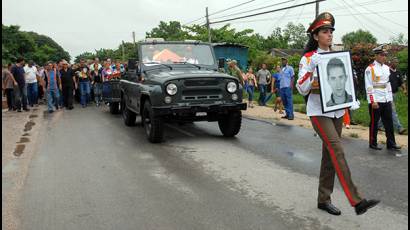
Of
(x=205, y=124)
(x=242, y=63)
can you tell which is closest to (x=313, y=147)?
(x=205, y=124)

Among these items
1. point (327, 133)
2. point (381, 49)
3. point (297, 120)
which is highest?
point (381, 49)

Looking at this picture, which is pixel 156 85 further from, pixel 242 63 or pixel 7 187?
pixel 242 63

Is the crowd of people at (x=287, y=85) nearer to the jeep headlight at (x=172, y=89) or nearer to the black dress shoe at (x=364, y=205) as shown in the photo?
the black dress shoe at (x=364, y=205)

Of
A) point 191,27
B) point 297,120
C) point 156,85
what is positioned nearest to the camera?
point 156,85

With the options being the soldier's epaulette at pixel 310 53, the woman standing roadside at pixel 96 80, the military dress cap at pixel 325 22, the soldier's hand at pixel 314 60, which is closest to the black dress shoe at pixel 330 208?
the soldier's hand at pixel 314 60

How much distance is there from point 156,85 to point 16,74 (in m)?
9.24

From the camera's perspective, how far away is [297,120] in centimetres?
1302

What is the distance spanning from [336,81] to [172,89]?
15.0 ft

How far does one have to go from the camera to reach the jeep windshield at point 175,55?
10.6 m

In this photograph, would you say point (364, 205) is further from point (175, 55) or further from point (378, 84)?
point (175, 55)

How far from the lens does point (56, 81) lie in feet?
54.4

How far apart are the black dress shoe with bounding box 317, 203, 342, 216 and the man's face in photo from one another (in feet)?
3.64

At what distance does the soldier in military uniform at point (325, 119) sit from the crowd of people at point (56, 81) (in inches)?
421

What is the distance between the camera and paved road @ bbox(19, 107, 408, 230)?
15.6 ft
